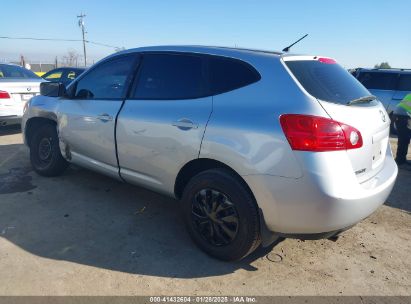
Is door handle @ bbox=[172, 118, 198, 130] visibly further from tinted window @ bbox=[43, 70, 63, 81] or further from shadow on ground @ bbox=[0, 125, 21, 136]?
tinted window @ bbox=[43, 70, 63, 81]

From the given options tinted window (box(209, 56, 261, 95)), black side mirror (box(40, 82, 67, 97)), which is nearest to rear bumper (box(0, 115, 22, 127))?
black side mirror (box(40, 82, 67, 97))

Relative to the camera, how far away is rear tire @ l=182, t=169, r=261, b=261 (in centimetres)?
272

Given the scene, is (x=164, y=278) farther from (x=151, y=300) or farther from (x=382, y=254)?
(x=382, y=254)

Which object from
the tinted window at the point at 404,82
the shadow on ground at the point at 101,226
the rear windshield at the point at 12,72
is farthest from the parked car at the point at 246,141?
the tinted window at the point at 404,82

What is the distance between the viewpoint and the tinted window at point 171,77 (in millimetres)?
3119

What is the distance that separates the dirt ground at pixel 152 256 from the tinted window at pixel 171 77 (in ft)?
4.53

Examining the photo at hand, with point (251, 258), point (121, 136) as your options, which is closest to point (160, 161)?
point (121, 136)

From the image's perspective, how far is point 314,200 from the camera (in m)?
2.42

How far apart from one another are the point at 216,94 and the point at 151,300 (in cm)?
168

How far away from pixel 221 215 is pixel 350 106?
4.37 ft

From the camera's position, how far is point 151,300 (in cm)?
255

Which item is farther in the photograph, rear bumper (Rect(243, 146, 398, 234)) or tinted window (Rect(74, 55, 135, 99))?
tinted window (Rect(74, 55, 135, 99))

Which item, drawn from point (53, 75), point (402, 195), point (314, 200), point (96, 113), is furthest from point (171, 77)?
point (53, 75)

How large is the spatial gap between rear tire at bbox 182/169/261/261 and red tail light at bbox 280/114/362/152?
1.90 feet
